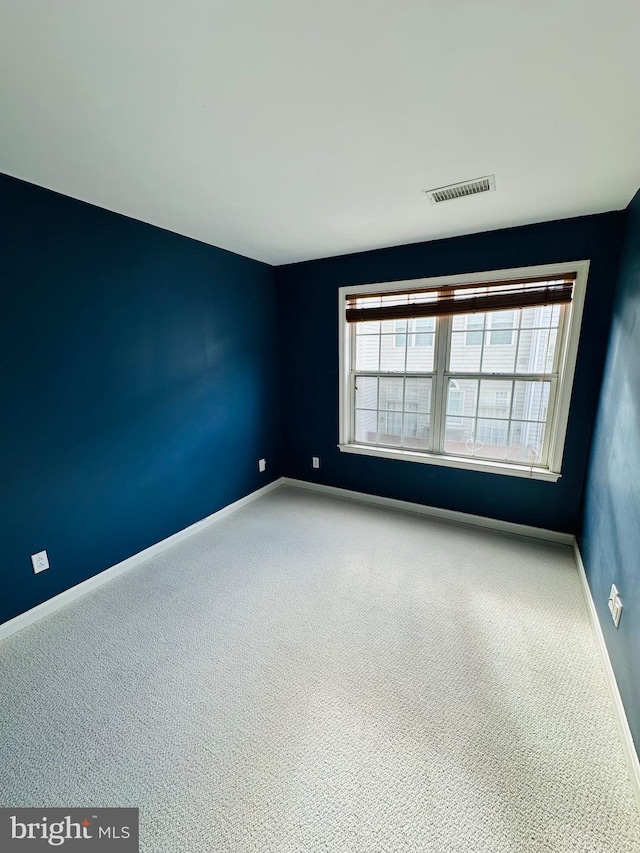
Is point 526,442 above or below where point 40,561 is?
above

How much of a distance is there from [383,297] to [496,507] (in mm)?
2052

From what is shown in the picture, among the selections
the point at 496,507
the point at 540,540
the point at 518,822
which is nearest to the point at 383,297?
the point at 496,507

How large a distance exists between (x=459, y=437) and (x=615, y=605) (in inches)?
63.6

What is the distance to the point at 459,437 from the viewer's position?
9.79 ft

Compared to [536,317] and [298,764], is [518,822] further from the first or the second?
[536,317]

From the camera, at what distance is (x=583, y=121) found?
1.31 meters

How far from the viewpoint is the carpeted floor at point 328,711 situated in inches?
42.5

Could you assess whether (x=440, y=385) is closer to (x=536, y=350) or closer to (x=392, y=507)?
(x=536, y=350)

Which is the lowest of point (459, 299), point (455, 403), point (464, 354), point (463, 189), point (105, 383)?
point (455, 403)

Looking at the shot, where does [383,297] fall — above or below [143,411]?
above

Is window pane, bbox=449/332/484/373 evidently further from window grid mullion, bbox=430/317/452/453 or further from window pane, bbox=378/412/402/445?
window pane, bbox=378/412/402/445

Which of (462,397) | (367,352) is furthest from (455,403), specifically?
(367,352)

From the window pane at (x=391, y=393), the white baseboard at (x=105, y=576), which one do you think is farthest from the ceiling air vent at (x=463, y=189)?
the white baseboard at (x=105, y=576)
